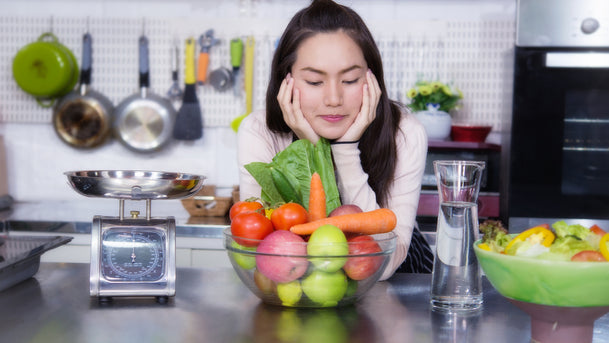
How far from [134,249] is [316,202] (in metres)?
0.32

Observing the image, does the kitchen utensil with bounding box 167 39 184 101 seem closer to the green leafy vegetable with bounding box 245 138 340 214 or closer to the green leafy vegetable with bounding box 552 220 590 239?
the green leafy vegetable with bounding box 245 138 340 214

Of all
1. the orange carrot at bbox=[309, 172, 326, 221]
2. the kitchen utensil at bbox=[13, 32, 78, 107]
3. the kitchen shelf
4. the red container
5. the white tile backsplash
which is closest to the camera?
the orange carrot at bbox=[309, 172, 326, 221]

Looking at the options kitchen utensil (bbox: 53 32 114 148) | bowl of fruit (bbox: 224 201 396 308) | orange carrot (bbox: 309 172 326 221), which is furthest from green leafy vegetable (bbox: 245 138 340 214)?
kitchen utensil (bbox: 53 32 114 148)

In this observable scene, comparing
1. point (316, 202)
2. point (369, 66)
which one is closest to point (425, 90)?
point (369, 66)

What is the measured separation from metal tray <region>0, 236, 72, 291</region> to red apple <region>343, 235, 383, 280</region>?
1.99 feet

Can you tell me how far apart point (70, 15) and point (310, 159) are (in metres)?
2.04

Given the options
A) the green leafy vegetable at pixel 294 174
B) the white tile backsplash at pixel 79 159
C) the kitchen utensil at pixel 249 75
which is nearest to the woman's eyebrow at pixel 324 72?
the green leafy vegetable at pixel 294 174

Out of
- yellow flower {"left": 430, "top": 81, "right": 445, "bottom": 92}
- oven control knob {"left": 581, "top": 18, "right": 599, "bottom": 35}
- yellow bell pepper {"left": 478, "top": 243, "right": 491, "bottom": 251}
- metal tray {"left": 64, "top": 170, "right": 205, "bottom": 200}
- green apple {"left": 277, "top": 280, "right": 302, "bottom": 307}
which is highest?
oven control knob {"left": 581, "top": 18, "right": 599, "bottom": 35}

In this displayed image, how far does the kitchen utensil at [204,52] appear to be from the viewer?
111 inches

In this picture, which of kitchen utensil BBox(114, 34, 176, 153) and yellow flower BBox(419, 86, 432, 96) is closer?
yellow flower BBox(419, 86, 432, 96)

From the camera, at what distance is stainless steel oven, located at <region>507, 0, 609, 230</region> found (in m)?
2.31

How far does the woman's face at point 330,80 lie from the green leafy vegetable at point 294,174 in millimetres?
220

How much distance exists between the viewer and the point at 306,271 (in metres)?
0.97

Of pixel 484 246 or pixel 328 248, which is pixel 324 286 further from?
pixel 484 246
